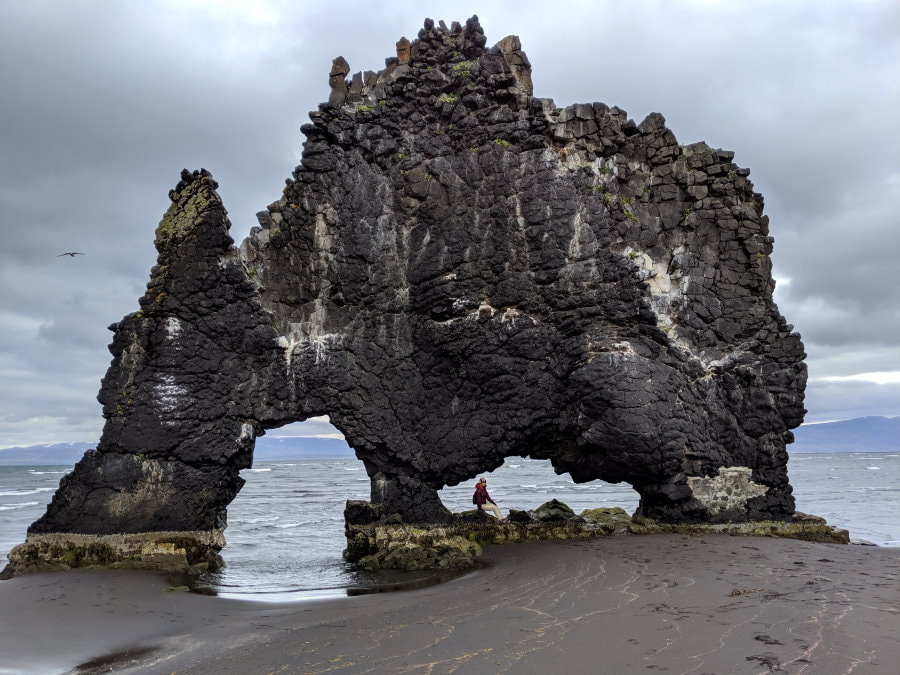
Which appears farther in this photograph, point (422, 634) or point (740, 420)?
point (740, 420)

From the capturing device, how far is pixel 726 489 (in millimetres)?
18172

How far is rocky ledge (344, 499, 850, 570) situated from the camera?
17.5 metres

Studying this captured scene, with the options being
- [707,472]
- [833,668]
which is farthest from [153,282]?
[833,668]

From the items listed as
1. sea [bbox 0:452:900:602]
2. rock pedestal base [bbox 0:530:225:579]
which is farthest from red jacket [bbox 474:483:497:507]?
rock pedestal base [bbox 0:530:225:579]

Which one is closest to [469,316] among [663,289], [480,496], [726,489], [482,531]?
[480,496]

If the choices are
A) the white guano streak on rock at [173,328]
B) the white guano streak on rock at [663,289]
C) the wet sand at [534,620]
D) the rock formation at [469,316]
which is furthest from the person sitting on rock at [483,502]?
the white guano streak on rock at [173,328]

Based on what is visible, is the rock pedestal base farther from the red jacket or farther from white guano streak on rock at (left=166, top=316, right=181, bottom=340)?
the red jacket

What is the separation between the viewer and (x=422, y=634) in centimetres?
950

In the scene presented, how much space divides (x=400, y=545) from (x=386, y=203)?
345 inches

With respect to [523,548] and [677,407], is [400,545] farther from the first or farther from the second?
[677,407]

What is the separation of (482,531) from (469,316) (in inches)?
215

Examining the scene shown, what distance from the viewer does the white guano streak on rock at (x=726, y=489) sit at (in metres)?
18.0

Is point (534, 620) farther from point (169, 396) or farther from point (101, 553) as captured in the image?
point (169, 396)

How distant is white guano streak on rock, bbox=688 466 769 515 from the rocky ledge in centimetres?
49
